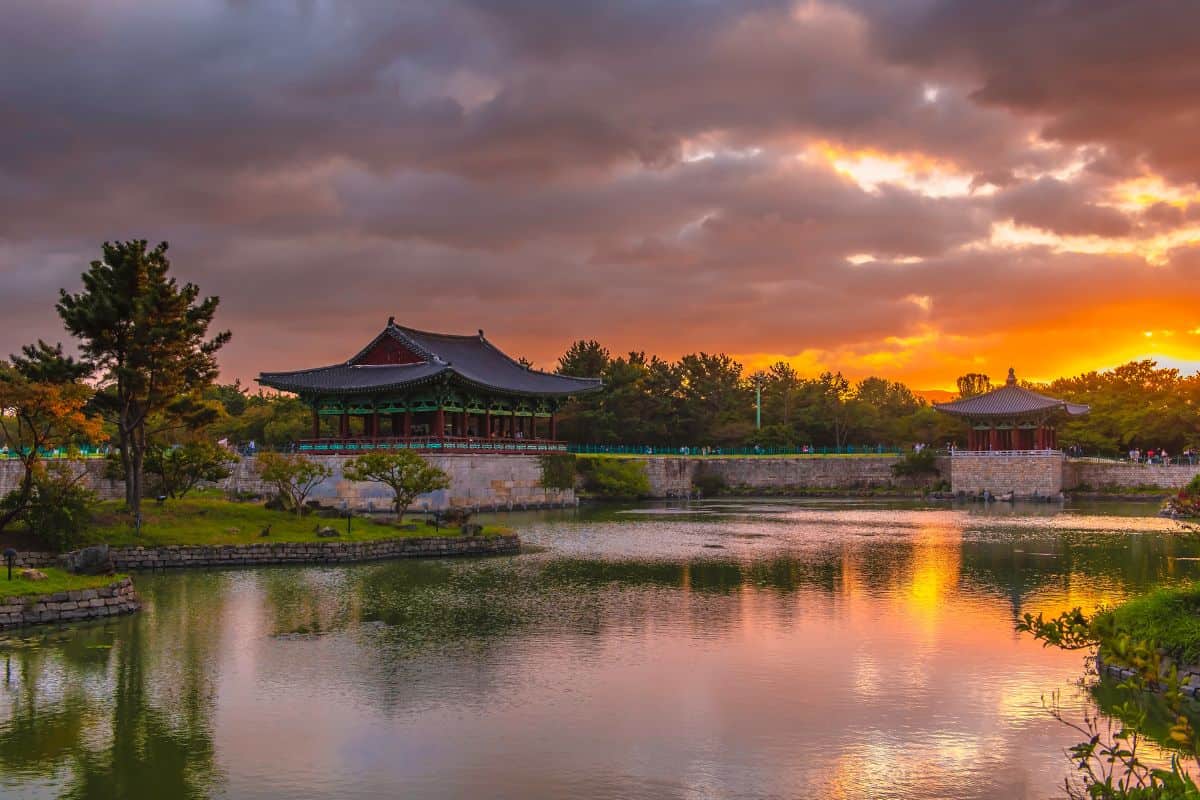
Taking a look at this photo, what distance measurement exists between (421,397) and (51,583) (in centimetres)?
3730

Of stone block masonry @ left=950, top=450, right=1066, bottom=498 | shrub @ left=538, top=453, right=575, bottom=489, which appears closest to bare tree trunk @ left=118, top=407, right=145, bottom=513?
shrub @ left=538, top=453, right=575, bottom=489

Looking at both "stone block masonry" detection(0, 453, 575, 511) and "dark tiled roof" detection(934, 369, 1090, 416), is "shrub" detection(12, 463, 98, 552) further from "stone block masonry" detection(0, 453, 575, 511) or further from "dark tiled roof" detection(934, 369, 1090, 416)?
"dark tiled roof" detection(934, 369, 1090, 416)

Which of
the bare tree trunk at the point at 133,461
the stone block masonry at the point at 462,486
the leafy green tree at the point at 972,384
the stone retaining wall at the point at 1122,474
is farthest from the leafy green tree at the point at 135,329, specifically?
the leafy green tree at the point at 972,384

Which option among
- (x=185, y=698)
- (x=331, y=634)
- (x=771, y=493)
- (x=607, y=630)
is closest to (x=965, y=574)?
(x=607, y=630)

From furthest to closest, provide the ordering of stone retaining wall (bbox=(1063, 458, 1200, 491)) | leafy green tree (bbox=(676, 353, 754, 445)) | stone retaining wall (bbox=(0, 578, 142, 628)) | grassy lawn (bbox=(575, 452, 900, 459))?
leafy green tree (bbox=(676, 353, 754, 445)) < grassy lawn (bbox=(575, 452, 900, 459)) < stone retaining wall (bbox=(1063, 458, 1200, 491)) < stone retaining wall (bbox=(0, 578, 142, 628))

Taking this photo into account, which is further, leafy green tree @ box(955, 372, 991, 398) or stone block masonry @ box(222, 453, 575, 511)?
leafy green tree @ box(955, 372, 991, 398)

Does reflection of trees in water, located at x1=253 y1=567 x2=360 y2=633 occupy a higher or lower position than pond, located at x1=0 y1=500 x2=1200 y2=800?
higher

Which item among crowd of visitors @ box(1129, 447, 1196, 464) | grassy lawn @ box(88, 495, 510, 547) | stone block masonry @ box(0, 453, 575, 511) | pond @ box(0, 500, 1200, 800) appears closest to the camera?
pond @ box(0, 500, 1200, 800)

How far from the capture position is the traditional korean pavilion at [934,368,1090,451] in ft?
240

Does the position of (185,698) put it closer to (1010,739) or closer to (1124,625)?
(1010,739)

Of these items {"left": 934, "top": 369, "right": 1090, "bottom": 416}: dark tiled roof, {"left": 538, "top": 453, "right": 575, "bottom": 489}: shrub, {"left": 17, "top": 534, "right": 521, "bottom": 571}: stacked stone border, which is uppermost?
{"left": 934, "top": 369, "right": 1090, "bottom": 416}: dark tiled roof

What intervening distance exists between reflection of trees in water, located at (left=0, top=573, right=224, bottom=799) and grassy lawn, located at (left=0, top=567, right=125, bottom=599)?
1.23 meters

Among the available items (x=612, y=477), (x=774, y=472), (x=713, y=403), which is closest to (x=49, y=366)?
(x=612, y=477)

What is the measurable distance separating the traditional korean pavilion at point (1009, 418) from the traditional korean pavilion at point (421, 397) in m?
29.4
